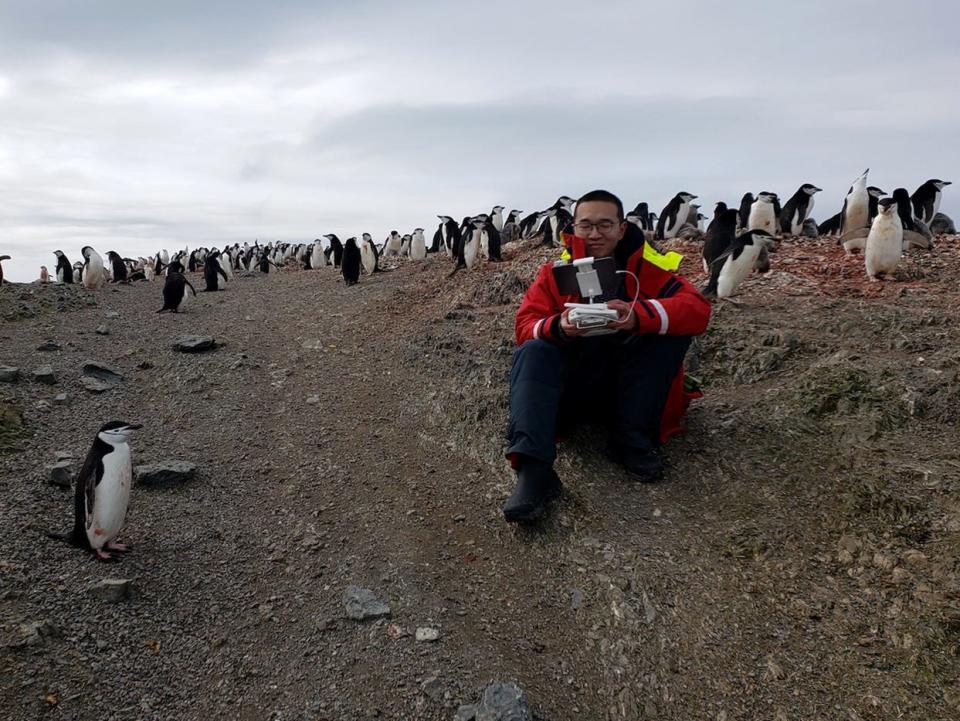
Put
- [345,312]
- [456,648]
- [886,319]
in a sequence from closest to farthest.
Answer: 1. [456,648]
2. [886,319]
3. [345,312]

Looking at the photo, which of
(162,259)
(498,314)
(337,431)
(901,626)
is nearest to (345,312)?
(498,314)

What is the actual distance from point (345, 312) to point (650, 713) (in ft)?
26.3

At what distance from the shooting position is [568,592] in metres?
3.30

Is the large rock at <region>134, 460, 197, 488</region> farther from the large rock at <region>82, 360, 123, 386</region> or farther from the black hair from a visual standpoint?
the black hair

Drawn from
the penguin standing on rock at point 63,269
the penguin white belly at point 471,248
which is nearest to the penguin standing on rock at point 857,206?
the penguin white belly at point 471,248

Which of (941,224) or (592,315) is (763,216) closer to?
(941,224)

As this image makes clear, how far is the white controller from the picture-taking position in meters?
3.48

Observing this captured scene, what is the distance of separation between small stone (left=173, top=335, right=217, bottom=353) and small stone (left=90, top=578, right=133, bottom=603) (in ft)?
15.5

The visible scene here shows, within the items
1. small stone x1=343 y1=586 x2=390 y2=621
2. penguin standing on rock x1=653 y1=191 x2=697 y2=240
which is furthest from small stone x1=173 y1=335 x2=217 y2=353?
penguin standing on rock x1=653 y1=191 x2=697 y2=240

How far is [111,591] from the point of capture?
3168 millimetres

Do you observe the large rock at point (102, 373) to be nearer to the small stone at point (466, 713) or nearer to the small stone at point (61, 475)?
the small stone at point (61, 475)

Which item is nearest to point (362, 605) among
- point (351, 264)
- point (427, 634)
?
point (427, 634)

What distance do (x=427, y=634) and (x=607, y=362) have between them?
1.89m

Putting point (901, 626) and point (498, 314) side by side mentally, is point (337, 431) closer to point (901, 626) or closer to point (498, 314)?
point (498, 314)
